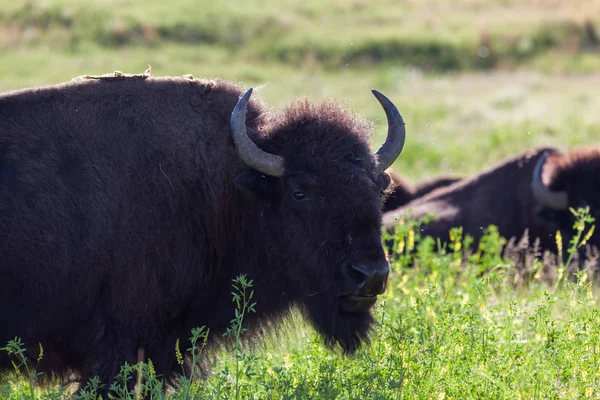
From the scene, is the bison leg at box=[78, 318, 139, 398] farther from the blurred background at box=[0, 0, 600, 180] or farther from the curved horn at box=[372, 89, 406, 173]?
the blurred background at box=[0, 0, 600, 180]

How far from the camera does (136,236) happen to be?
5336 millimetres

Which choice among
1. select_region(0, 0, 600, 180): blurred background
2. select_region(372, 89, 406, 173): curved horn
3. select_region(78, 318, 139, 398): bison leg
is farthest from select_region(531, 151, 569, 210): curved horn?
select_region(0, 0, 600, 180): blurred background

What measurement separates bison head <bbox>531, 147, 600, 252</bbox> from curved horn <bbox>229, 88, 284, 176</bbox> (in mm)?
5608

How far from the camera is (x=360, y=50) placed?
33.1 meters

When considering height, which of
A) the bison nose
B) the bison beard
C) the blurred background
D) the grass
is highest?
the bison nose

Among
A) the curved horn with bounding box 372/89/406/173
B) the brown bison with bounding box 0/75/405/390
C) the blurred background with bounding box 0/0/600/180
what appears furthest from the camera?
the blurred background with bounding box 0/0/600/180

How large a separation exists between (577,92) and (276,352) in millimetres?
19662

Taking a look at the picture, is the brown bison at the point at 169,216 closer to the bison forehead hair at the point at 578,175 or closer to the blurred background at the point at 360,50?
the bison forehead hair at the point at 578,175

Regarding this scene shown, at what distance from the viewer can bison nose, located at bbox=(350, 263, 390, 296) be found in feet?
16.6

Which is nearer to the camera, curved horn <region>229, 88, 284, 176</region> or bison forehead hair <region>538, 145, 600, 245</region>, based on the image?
curved horn <region>229, 88, 284, 176</region>

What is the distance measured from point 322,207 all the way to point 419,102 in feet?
61.9

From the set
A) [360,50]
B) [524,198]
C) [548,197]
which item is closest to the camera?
[548,197]

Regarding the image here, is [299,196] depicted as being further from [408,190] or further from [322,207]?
[408,190]

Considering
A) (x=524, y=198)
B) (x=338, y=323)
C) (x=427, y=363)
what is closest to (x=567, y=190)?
(x=524, y=198)
